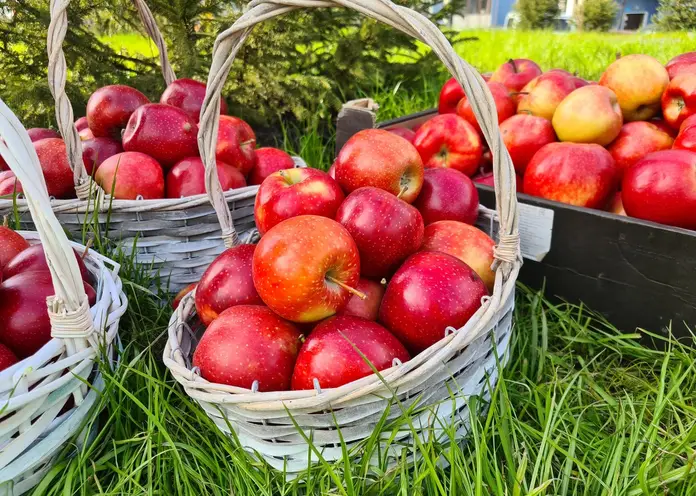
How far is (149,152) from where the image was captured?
1.91 metres

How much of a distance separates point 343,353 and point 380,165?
56cm

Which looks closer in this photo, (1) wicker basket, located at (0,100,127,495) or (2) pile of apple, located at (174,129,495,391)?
(1) wicker basket, located at (0,100,127,495)

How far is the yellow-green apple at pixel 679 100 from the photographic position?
1.83 metres

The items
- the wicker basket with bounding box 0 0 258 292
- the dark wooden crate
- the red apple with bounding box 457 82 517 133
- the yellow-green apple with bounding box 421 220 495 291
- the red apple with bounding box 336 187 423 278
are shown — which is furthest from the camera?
the red apple with bounding box 457 82 517 133

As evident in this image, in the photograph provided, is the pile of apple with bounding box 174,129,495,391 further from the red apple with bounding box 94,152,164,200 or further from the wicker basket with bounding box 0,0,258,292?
the red apple with bounding box 94,152,164,200

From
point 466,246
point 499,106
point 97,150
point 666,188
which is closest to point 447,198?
point 466,246

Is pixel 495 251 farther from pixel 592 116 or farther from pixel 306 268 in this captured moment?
pixel 592 116

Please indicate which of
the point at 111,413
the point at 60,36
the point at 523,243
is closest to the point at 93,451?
the point at 111,413

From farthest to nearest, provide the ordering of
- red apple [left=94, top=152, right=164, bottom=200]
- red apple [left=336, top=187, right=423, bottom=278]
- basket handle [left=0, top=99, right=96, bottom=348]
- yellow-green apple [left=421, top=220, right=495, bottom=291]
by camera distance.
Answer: red apple [left=94, top=152, right=164, bottom=200]
yellow-green apple [left=421, top=220, right=495, bottom=291]
red apple [left=336, top=187, right=423, bottom=278]
basket handle [left=0, top=99, right=96, bottom=348]

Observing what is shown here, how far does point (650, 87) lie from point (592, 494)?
1486mm

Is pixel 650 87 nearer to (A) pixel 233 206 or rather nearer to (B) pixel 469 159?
(B) pixel 469 159

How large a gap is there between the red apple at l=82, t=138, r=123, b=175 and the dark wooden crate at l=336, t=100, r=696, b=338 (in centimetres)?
141

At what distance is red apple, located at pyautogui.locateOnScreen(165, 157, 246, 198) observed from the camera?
183cm

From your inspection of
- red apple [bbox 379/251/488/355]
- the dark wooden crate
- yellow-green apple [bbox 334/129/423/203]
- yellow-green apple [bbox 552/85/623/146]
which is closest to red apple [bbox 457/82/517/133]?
yellow-green apple [bbox 552/85/623/146]
